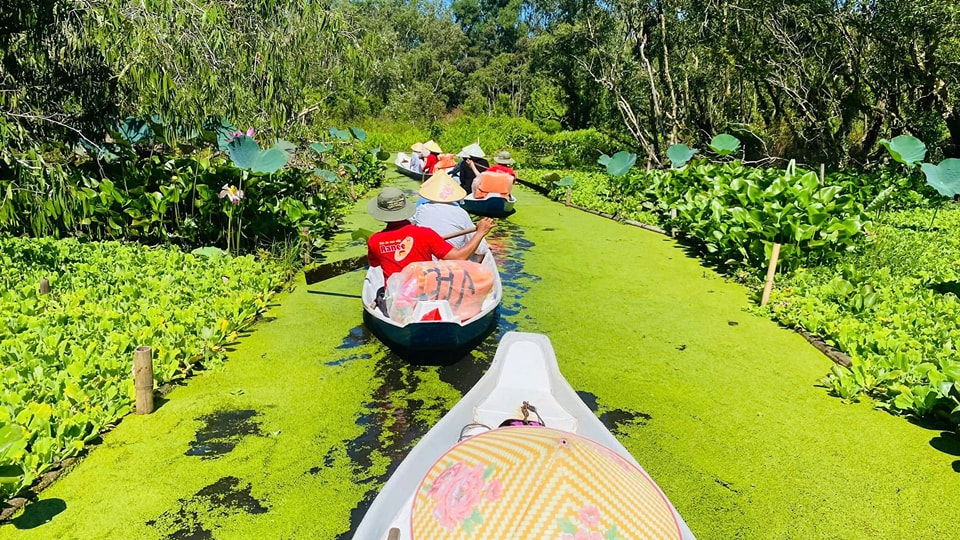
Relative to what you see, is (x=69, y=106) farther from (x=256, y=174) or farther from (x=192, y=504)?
(x=192, y=504)

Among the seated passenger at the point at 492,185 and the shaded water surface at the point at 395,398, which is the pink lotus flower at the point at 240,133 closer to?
the shaded water surface at the point at 395,398

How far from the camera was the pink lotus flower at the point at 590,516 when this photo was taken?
1.80m

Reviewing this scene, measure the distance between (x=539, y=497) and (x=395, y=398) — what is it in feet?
7.33

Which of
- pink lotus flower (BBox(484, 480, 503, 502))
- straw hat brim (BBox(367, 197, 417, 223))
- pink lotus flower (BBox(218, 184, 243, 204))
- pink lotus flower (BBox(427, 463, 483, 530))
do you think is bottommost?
pink lotus flower (BBox(427, 463, 483, 530))

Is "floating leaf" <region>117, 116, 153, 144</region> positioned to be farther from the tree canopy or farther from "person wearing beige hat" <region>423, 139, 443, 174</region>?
"person wearing beige hat" <region>423, 139, 443, 174</region>

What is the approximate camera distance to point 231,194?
6.23 metres

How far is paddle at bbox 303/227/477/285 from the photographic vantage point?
568 cm

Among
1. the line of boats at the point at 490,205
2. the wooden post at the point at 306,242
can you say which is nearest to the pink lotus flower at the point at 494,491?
the wooden post at the point at 306,242

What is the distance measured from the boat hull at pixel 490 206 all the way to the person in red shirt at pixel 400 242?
5.84m

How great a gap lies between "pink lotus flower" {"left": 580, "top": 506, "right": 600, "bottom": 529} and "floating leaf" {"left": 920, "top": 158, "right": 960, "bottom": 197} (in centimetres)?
829

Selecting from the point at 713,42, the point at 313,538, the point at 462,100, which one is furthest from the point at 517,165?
the point at 462,100

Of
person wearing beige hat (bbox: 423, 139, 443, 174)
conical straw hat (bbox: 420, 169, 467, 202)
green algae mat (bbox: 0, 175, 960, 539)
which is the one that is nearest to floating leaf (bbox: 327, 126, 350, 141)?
person wearing beige hat (bbox: 423, 139, 443, 174)

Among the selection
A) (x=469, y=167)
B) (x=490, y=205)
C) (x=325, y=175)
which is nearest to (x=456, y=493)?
(x=325, y=175)

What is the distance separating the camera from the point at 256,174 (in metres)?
6.81
